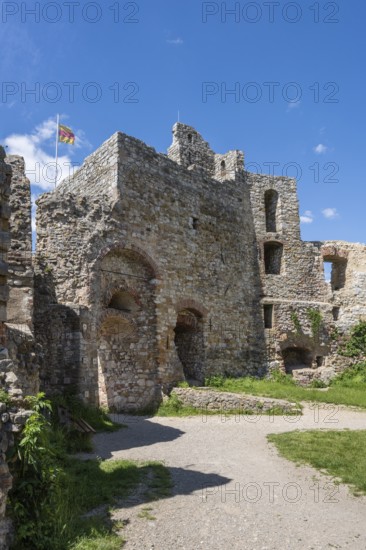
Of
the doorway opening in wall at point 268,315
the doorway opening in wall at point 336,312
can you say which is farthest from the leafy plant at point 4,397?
the doorway opening in wall at point 336,312

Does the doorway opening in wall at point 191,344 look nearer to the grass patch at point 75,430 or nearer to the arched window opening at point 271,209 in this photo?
the grass patch at point 75,430

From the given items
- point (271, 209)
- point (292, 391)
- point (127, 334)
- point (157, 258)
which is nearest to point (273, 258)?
point (271, 209)

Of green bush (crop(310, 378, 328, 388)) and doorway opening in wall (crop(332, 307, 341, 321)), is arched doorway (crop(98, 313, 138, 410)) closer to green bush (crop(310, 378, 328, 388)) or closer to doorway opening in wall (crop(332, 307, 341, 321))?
green bush (crop(310, 378, 328, 388))

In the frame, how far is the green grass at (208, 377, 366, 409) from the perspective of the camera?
15.3 m

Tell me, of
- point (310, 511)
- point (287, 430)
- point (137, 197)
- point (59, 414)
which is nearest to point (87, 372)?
point (59, 414)

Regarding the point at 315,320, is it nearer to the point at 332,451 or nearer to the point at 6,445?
the point at 332,451

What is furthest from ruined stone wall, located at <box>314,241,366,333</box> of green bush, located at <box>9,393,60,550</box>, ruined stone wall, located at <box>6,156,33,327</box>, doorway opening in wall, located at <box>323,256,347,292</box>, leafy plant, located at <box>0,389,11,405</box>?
leafy plant, located at <box>0,389,11,405</box>

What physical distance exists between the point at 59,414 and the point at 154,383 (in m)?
5.21

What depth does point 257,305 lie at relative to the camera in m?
20.0

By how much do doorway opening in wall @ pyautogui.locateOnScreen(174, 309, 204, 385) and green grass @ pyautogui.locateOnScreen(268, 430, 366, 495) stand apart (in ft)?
22.5

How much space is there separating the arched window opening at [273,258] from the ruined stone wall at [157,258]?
1.73m

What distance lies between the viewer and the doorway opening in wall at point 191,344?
17.1 metres

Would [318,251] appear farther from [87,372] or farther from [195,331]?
[87,372]

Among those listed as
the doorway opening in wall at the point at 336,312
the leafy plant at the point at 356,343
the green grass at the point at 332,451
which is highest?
the doorway opening in wall at the point at 336,312
